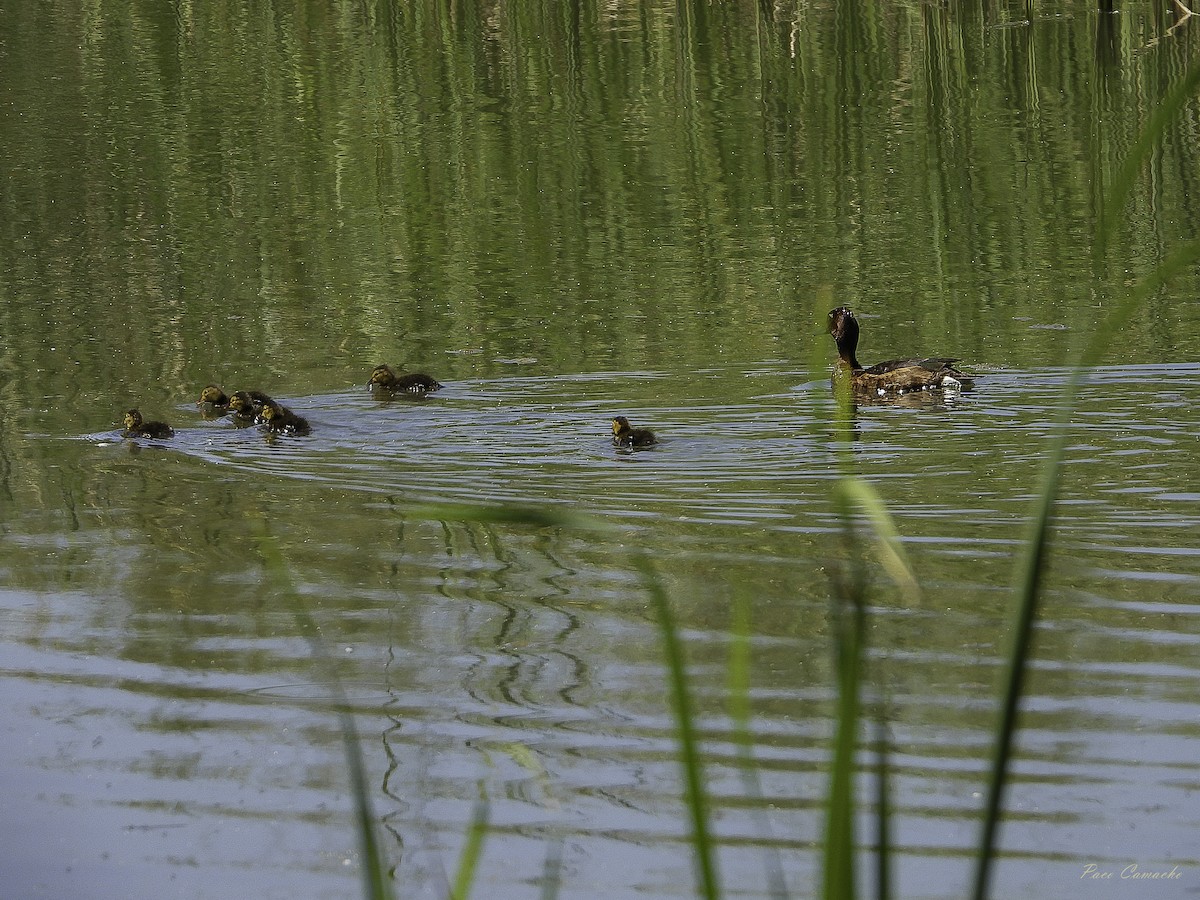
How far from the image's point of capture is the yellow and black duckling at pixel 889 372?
30.9 feet

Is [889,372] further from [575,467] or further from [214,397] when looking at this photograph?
[214,397]

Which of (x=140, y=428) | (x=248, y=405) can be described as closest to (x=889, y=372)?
(x=248, y=405)

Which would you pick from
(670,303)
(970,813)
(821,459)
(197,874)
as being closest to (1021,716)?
(970,813)

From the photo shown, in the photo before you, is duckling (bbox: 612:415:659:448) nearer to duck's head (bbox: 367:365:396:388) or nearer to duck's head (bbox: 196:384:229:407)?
duck's head (bbox: 367:365:396:388)

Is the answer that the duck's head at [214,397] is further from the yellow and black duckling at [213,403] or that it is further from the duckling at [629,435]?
the duckling at [629,435]

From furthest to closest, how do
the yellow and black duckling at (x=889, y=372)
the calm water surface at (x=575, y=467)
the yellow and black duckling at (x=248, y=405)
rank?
the yellow and black duckling at (x=889, y=372) → the yellow and black duckling at (x=248, y=405) → the calm water surface at (x=575, y=467)

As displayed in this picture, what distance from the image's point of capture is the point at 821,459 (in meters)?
8.04

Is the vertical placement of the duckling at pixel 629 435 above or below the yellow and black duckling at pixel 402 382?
below

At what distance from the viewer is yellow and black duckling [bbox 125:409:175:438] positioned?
882 centimetres

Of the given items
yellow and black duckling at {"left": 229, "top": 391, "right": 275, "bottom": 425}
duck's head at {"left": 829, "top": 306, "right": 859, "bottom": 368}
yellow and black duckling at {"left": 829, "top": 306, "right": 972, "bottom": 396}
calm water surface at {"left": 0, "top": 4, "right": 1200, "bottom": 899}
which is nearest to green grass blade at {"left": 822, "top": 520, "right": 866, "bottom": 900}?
calm water surface at {"left": 0, "top": 4, "right": 1200, "bottom": 899}

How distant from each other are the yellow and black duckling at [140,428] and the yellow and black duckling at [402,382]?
1.24 m

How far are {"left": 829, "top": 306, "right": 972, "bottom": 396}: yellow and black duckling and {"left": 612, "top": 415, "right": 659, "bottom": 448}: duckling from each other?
1118 mm

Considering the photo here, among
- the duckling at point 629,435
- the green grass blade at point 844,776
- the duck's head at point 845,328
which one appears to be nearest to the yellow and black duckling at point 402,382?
the duckling at point 629,435

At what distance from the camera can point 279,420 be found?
895 cm
